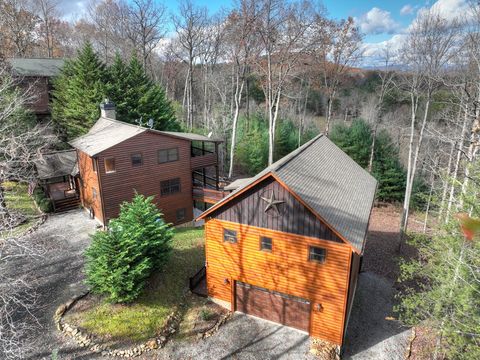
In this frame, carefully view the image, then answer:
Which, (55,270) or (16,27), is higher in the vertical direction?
(16,27)

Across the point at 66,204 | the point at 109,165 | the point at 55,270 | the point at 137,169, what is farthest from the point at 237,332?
the point at 66,204

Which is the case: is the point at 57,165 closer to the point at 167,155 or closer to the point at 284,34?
the point at 167,155

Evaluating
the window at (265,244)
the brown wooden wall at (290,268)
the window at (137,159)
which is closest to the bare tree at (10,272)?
the window at (137,159)

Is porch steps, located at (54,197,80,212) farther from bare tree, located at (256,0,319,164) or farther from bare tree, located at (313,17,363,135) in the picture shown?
bare tree, located at (313,17,363,135)

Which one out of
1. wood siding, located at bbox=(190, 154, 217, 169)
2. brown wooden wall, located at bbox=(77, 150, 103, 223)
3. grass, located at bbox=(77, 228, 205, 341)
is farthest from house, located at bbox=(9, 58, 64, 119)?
grass, located at bbox=(77, 228, 205, 341)

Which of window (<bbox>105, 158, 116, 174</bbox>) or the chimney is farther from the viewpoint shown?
the chimney

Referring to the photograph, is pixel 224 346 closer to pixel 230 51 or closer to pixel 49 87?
pixel 230 51
